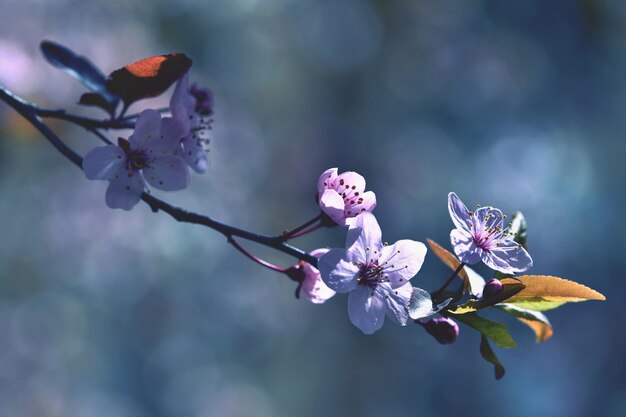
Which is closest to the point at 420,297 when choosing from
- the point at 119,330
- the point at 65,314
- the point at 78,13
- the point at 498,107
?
the point at 78,13

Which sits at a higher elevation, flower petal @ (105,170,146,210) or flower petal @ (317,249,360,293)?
flower petal @ (105,170,146,210)

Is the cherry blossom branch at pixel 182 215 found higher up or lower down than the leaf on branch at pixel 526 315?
higher up

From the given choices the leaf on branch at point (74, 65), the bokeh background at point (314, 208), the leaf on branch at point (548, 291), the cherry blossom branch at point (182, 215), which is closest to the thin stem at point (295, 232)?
the cherry blossom branch at point (182, 215)

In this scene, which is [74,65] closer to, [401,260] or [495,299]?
[401,260]

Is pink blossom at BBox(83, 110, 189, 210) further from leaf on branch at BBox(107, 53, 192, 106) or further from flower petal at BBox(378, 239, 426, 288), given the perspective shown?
flower petal at BBox(378, 239, 426, 288)

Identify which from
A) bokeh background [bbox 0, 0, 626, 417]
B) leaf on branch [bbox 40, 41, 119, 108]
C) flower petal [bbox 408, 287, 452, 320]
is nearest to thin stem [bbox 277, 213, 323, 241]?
flower petal [bbox 408, 287, 452, 320]

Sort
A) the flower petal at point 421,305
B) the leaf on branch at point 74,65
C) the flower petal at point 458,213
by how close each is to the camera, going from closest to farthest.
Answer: the flower petal at point 421,305 → the flower petal at point 458,213 → the leaf on branch at point 74,65

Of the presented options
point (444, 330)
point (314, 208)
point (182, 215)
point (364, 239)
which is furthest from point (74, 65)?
point (314, 208)

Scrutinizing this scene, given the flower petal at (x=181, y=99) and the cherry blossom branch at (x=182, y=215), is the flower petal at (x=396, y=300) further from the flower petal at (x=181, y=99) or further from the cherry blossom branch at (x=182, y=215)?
the flower petal at (x=181, y=99)
